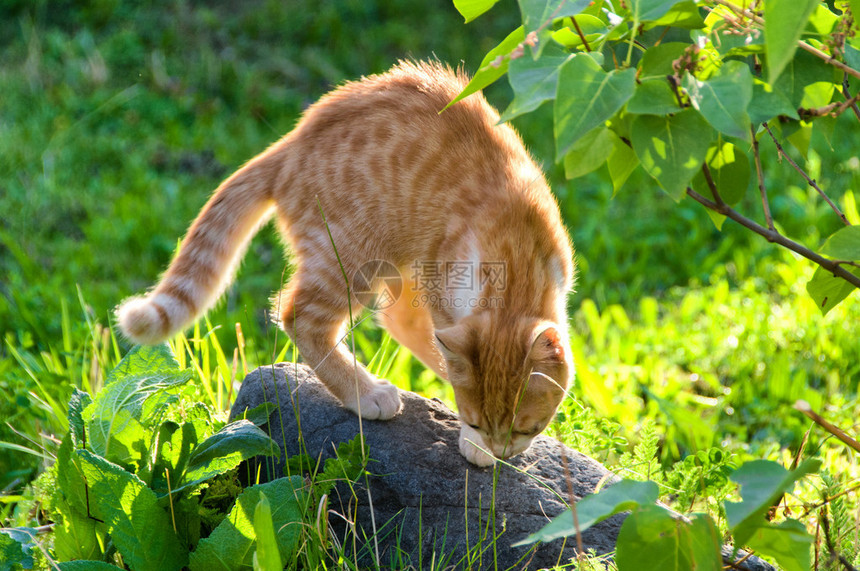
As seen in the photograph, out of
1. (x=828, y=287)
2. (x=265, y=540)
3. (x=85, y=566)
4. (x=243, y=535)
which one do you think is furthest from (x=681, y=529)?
(x=85, y=566)

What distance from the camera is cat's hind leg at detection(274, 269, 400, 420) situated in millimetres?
2400

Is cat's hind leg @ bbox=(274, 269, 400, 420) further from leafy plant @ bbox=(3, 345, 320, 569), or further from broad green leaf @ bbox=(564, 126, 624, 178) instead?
broad green leaf @ bbox=(564, 126, 624, 178)

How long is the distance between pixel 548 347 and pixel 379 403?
541 mm

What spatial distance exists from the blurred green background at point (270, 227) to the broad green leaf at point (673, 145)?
1.23ft

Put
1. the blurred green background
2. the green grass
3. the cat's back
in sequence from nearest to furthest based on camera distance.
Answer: the cat's back
the green grass
the blurred green background

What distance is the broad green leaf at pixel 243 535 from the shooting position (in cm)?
181

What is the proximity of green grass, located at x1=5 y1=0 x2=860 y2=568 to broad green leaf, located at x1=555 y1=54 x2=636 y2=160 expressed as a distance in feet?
1.50

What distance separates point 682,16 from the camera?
4.48 feet

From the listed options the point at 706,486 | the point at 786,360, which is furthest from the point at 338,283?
the point at 786,360

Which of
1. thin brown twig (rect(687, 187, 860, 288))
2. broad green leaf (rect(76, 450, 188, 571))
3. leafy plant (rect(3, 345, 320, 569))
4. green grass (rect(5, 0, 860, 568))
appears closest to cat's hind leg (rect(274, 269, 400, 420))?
green grass (rect(5, 0, 860, 568))

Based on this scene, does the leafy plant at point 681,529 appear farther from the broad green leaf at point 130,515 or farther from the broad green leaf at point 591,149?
the broad green leaf at point 130,515

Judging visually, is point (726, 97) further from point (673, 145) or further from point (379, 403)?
point (379, 403)

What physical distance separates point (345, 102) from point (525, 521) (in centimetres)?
145

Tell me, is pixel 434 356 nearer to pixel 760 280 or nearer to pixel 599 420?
pixel 599 420
